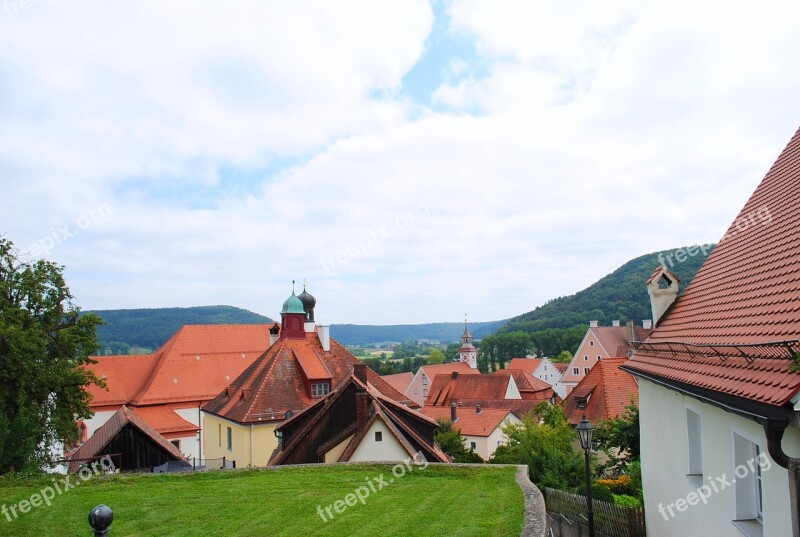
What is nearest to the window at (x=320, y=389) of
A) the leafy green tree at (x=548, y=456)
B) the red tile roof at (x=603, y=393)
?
the leafy green tree at (x=548, y=456)

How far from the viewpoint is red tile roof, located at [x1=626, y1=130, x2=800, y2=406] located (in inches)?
219

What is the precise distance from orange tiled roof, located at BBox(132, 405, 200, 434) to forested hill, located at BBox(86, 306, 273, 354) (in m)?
84.8

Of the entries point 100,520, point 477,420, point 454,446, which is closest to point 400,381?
point 477,420

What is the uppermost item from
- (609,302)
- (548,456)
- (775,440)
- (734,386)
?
(609,302)

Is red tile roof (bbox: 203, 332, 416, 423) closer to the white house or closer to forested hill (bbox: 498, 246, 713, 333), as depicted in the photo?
the white house

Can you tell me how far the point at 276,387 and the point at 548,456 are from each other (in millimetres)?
15129

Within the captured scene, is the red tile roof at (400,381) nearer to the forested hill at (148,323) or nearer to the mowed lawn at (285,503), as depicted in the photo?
→ the forested hill at (148,323)

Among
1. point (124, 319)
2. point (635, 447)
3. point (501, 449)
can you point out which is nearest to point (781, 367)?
point (635, 447)

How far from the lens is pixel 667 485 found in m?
9.43

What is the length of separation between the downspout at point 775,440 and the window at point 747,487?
1.23 meters

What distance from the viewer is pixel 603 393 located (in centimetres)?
3069

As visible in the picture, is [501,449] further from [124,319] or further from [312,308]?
[124,319]

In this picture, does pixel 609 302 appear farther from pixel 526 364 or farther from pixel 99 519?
pixel 99 519

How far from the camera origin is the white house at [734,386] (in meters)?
5.11
